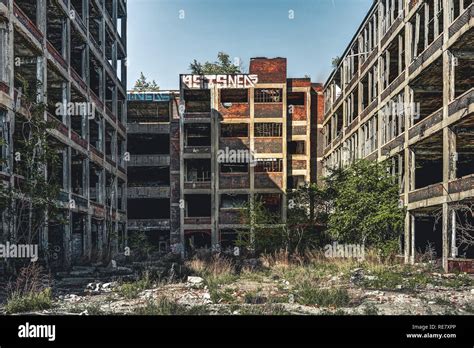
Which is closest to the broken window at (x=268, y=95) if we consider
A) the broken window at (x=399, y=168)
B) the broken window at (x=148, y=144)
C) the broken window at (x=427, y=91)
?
the broken window at (x=148, y=144)

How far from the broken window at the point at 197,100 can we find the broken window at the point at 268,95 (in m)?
3.84

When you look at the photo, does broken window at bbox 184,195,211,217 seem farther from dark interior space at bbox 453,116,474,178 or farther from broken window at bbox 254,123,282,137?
dark interior space at bbox 453,116,474,178

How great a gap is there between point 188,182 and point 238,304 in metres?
28.2

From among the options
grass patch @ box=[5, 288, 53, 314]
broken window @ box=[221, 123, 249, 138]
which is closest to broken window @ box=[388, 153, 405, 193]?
broken window @ box=[221, 123, 249, 138]

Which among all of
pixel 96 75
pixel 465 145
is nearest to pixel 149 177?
pixel 96 75

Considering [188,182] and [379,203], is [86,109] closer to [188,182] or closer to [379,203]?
[188,182]

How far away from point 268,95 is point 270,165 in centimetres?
515

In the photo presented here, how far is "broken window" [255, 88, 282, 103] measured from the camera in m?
39.0

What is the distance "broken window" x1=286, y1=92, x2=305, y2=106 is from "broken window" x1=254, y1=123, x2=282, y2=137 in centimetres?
332

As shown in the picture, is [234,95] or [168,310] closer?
[168,310]

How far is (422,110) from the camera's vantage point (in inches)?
1070

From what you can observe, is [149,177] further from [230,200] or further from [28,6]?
[28,6]

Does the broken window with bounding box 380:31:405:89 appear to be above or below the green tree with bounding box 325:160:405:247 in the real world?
above
